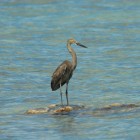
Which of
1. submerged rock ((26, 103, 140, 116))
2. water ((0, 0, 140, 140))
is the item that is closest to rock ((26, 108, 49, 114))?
submerged rock ((26, 103, 140, 116))

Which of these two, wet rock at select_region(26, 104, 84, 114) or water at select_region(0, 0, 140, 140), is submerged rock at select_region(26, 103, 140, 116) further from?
water at select_region(0, 0, 140, 140)

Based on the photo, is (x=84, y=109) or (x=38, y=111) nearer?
(x=38, y=111)

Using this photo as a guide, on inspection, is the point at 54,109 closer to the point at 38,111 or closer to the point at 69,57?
the point at 38,111

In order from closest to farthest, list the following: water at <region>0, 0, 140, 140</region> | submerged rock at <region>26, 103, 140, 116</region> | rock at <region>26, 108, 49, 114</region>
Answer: water at <region>0, 0, 140, 140</region> → submerged rock at <region>26, 103, 140, 116</region> → rock at <region>26, 108, 49, 114</region>

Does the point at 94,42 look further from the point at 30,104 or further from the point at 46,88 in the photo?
the point at 30,104

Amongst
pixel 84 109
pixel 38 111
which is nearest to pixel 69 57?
pixel 84 109

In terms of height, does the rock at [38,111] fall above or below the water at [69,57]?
above

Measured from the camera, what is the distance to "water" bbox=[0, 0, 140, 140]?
1474 cm

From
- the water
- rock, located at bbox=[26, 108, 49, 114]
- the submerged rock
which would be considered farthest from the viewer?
rock, located at bbox=[26, 108, 49, 114]

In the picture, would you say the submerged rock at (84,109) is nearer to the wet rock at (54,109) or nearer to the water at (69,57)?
the wet rock at (54,109)

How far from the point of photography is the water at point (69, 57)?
1474 centimetres

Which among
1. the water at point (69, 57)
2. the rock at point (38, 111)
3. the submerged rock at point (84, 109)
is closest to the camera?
the water at point (69, 57)

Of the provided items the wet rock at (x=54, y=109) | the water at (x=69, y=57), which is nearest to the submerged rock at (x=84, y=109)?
the wet rock at (x=54, y=109)

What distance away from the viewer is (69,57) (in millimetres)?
25781
